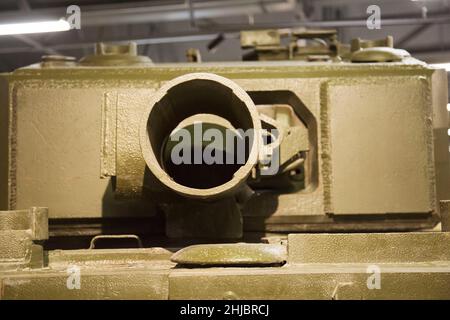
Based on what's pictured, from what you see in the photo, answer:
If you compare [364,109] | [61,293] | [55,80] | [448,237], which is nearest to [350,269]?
[448,237]

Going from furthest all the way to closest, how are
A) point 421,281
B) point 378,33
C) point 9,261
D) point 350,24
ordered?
point 378,33, point 350,24, point 9,261, point 421,281

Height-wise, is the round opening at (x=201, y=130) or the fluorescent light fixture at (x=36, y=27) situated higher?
the fluorescent light fixture at (x=36, y=27)

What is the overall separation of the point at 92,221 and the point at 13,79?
0.87m

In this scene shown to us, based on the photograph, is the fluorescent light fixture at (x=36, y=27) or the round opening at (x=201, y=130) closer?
the round opening at (x=201, y=130)

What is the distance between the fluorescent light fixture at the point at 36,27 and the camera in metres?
7.98

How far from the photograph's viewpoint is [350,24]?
359 inches

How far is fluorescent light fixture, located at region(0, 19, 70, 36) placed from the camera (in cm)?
798

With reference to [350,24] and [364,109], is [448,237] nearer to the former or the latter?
[364,109]

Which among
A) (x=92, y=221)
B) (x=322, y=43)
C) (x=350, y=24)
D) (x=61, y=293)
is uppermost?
(x=350, y=24)

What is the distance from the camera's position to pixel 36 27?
26.9ft

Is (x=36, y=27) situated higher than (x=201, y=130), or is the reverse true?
(x=36, y=27)

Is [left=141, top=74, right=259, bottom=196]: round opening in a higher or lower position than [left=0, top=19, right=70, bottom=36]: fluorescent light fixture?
lower

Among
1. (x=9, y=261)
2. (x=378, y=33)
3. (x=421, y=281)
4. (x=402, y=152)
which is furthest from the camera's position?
(x=378, y=33)

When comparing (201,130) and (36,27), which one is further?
(36,27)
